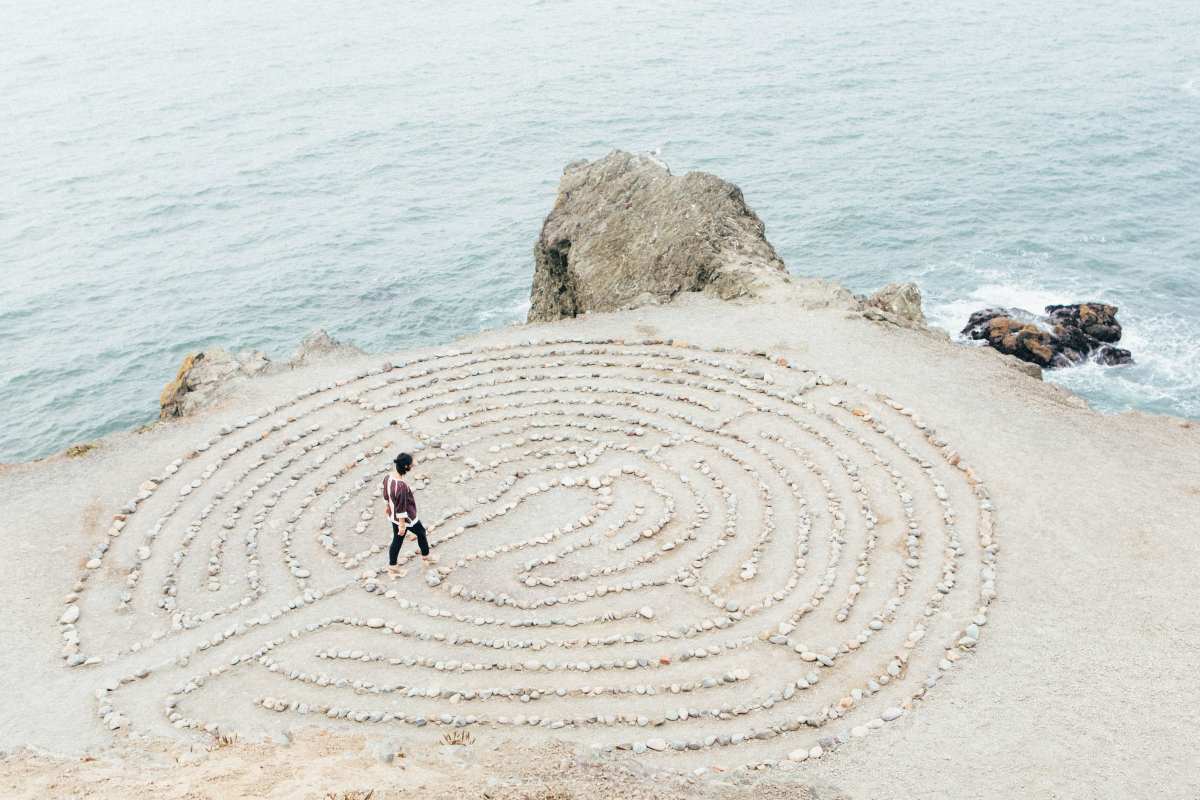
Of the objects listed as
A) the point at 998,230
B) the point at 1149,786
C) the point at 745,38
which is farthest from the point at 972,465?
the point at 745,38

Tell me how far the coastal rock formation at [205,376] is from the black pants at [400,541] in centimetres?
932

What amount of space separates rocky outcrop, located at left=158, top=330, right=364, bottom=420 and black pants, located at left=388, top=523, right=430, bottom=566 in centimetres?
923

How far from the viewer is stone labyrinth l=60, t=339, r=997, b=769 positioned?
15.9 m

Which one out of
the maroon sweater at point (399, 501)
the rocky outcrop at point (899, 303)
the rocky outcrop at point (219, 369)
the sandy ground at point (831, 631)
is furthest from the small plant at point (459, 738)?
the rocky outcrop at point (899, 303)

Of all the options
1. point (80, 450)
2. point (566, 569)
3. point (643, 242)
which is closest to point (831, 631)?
point (566, 569)

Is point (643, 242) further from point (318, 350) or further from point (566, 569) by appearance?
point (566, 569)

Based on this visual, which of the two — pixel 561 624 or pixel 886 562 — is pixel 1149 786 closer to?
pixel 886 562

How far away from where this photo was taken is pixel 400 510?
717 inches

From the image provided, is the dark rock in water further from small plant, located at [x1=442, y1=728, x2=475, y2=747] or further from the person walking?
small plant, located at [x1=442, y1=728, x2=475, y2=747]

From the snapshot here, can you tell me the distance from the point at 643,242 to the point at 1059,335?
16393mm

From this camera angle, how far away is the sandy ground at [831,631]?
13.9 m

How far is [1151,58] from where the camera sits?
217 ft

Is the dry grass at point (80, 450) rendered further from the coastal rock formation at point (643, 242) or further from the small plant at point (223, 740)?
the coastal rock formation at point (643, 242)

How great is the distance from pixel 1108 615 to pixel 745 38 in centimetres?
6978
